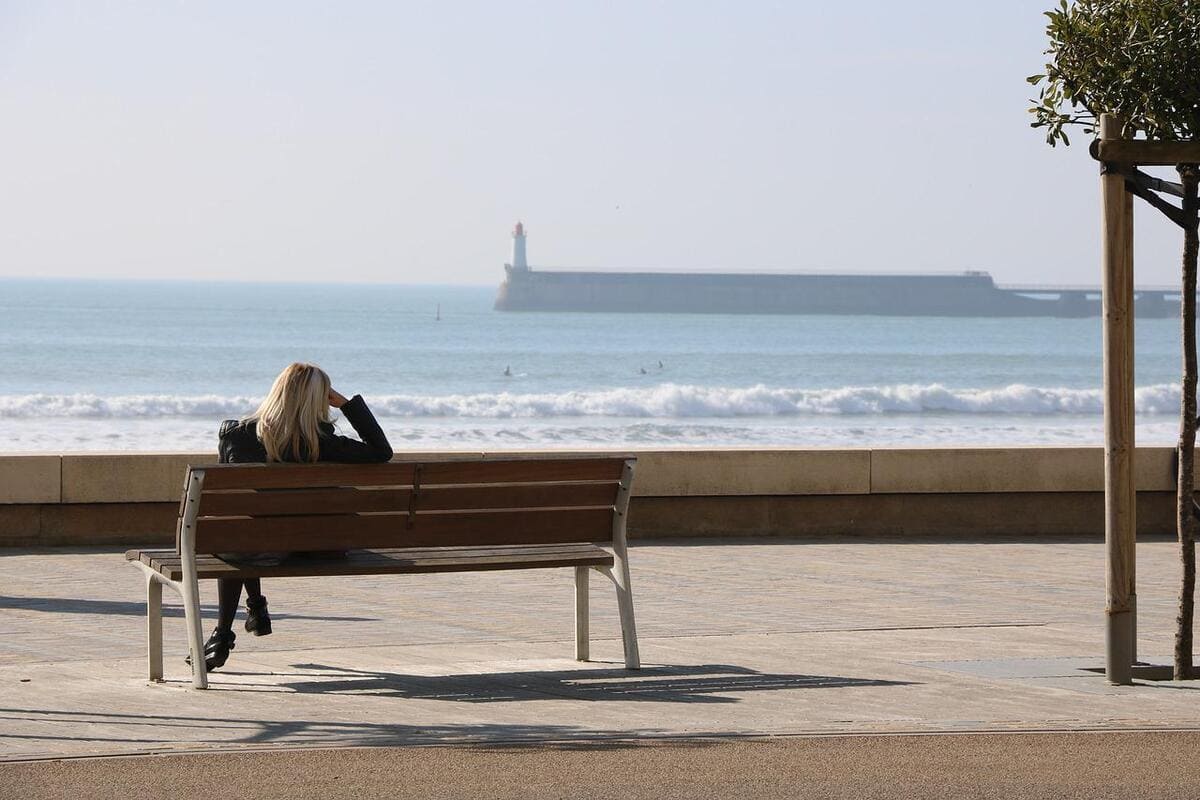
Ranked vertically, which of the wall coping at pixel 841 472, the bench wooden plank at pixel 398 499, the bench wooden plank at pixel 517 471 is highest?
the bench wooden plank at pixel 517 471

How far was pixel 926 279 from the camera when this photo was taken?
14950cm

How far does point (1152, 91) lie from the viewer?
22.7 feet

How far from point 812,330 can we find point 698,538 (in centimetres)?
11425

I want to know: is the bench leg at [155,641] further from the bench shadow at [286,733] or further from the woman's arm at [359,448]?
the woman's arm at [359,448]

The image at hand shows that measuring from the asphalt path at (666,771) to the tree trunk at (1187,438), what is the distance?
1358mm

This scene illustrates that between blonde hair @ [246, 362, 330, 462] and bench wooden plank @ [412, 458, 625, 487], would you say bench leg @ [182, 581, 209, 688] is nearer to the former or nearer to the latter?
blonde hair @ [246, 362, 330, 462]

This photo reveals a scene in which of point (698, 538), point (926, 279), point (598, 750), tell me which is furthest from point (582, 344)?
point (598, 750)

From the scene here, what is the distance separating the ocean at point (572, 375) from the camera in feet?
154

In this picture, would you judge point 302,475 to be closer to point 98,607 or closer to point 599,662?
point 599,662

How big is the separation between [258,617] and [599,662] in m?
1.35

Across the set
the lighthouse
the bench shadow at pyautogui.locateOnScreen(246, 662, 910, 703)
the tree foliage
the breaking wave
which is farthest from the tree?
the lighthouse

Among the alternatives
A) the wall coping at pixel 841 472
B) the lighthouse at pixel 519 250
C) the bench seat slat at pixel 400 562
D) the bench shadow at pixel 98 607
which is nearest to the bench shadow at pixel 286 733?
the bench seat slat at pixel 400 562

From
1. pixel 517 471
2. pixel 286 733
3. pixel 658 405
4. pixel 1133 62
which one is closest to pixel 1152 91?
pixel 1133 62

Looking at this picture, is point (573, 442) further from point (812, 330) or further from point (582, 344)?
point (812, 330)
